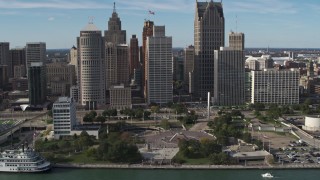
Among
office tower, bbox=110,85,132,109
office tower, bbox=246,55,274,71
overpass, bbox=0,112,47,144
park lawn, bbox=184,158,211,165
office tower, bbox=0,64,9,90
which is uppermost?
office tower, bbox=246,55,274,71

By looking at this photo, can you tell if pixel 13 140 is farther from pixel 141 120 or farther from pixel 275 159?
pixel 275 159

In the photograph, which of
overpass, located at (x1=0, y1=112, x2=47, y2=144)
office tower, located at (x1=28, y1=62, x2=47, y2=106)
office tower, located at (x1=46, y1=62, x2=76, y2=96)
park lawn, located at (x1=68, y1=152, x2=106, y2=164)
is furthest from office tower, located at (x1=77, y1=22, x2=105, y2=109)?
park lawn, located at (x1=68, y1=152, x2=106, y2=164)

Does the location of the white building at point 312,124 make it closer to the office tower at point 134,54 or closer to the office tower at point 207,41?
the office tower at point 207,41

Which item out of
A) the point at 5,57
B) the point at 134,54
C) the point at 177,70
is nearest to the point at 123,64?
the point at 134,54

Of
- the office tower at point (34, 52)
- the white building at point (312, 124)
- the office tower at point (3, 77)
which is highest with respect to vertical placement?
the office tower at point (34, 52)

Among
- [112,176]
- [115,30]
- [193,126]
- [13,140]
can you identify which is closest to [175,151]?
[112,176]

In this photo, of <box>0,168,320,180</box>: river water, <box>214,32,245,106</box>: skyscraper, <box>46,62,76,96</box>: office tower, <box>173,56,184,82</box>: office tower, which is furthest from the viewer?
<box>173,56,184,82</box>: office tower

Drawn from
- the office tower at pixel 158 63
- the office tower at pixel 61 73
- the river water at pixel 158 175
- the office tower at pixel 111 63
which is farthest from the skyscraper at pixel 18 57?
the river water at pixel 158 175

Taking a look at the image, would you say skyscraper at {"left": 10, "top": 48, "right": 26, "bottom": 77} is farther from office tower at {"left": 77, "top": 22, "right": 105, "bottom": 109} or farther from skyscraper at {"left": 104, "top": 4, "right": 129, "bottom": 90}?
office tower at {"left": 77, "top": 22, "right": 105, "bottom": 109}
